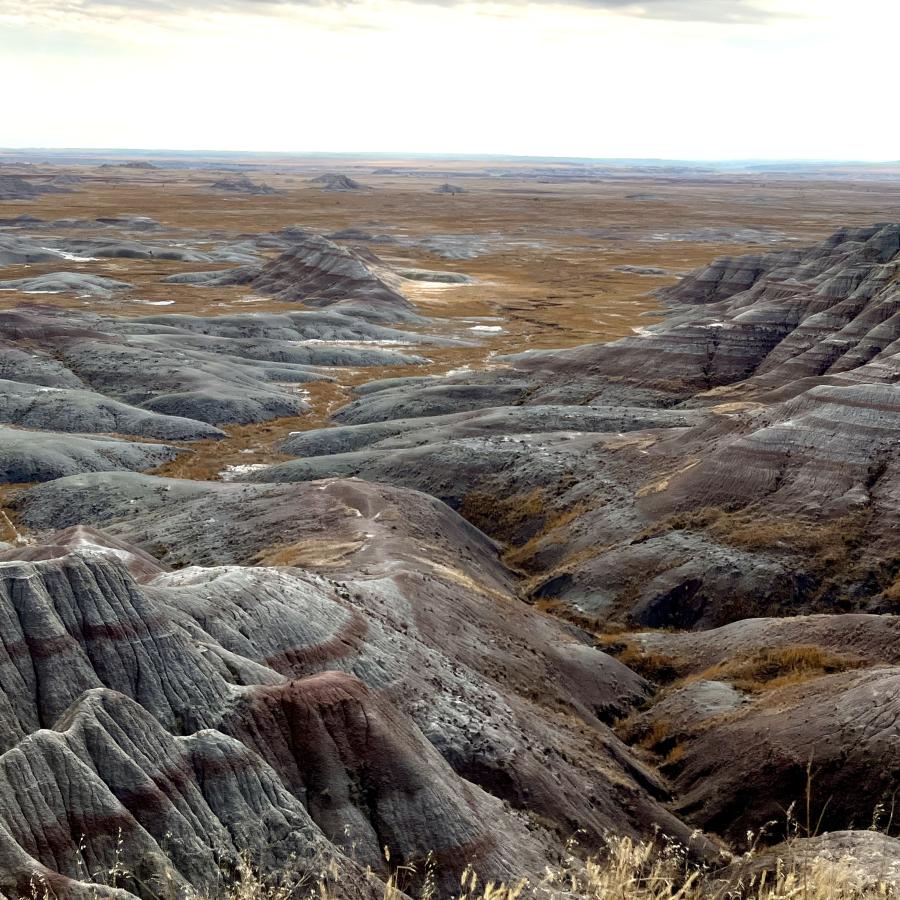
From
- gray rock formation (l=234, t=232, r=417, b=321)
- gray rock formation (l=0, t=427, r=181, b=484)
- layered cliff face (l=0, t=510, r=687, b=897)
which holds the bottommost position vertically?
gray rock formation (l=0, t=427, r=181, b=484)

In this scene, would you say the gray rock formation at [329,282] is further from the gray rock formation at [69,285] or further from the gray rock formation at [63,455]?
the gray rock formation at [63,455]

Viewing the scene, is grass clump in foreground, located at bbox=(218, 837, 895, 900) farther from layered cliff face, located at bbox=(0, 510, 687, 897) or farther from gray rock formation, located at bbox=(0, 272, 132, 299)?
gray rock formation, located at bbox=(0, 272, 132, 299)

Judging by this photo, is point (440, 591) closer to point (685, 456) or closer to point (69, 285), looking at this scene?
point (685, 456)

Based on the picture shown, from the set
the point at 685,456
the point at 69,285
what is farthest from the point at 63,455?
the point at 69,285

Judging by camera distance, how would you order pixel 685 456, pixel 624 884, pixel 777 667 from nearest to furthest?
pixel 624 884
pixel 777 667
pixel 685 456

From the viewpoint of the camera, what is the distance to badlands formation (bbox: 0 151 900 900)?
1470 cm

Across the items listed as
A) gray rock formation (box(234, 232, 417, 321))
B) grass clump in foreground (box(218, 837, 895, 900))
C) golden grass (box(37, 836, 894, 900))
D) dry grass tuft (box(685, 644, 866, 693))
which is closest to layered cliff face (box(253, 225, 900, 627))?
dry grass tuft (box(685, 644, 866, 693))

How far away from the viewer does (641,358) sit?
66.2 meters

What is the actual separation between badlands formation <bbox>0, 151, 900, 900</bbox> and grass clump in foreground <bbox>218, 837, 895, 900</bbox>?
0.42 m

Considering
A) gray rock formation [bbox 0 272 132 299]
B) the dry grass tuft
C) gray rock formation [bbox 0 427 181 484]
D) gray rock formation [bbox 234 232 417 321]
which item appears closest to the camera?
the dry grass tuft

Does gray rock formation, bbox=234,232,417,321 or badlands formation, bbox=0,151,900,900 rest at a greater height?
gray rock formation, bbox=234,232,417,321

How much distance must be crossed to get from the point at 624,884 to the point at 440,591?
1962 cm

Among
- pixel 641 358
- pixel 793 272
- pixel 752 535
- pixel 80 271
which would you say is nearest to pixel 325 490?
pixel 752 535

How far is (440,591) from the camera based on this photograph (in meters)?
28.7
